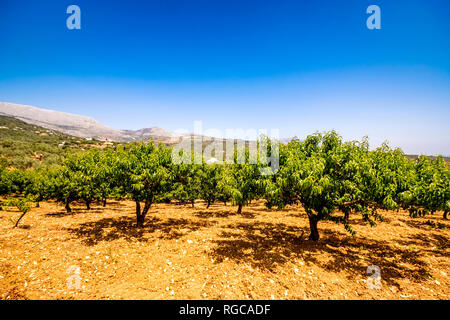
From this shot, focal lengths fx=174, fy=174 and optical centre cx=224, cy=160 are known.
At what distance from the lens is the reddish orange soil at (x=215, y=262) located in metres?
7.63

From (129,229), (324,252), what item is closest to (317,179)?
(324,252)

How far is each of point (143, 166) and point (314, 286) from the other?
12.2 meters

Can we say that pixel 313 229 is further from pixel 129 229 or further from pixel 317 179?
pixel 129 229

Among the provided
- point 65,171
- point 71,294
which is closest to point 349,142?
point 71,294

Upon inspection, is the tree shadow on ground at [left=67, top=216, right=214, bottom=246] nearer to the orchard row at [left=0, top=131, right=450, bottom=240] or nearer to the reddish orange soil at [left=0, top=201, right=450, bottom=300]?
the reddish orange soil at [left=0, top=201, right=450, bottom=300]

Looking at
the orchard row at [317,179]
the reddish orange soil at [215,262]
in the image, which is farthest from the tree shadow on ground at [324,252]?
the orchard row at [317,179]

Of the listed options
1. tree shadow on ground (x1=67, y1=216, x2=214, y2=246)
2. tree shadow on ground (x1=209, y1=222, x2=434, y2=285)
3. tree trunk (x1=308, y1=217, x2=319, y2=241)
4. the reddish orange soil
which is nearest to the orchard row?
tree trunk (x1=308, y1=217, x2=319, y2=241)

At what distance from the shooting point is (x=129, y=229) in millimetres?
14727

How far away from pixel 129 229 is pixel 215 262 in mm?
9025

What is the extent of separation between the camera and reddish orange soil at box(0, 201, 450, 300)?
25.0 feet

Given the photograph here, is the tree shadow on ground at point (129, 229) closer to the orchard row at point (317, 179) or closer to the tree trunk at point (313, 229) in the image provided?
the orchard row at point (317, 179)

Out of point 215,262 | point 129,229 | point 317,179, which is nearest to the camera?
point 317,179
